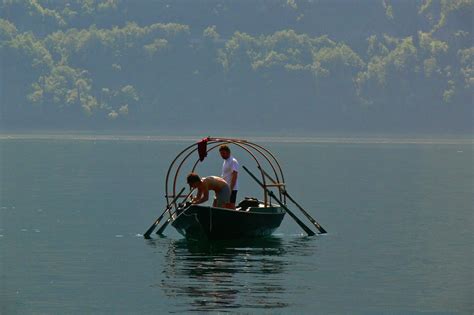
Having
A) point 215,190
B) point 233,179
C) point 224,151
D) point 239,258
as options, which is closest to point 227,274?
point 239,258

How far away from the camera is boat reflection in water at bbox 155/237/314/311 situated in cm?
3147

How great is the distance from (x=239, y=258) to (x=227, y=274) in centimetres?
379

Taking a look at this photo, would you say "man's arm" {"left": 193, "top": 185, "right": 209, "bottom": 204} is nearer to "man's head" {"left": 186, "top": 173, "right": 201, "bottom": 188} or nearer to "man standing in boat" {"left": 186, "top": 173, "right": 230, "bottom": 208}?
"man standing in boat" {"left": 186, "top": 173, "right": 230, "bottom": 208}

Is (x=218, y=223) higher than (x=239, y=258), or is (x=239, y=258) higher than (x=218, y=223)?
(x=218, y=223)

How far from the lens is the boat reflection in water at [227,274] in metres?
31.5

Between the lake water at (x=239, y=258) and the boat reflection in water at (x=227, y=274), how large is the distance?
4cm

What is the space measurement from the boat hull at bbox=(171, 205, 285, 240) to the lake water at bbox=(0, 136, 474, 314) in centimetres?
42

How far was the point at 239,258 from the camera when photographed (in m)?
39.8

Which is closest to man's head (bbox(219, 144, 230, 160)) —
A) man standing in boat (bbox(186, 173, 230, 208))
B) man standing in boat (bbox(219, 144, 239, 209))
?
man standing in boat (bbox(219, 144, 239, 209))

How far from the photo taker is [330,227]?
50938 millimetres

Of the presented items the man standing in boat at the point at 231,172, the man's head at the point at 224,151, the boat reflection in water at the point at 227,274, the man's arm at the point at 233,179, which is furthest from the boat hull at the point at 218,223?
the man's head at the point at 224,151

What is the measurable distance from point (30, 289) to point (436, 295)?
896 cm

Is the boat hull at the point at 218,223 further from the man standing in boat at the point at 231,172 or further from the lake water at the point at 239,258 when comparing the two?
the man standing in boat at the point at 231,172

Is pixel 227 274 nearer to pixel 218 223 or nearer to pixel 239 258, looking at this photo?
pixel 239 258
